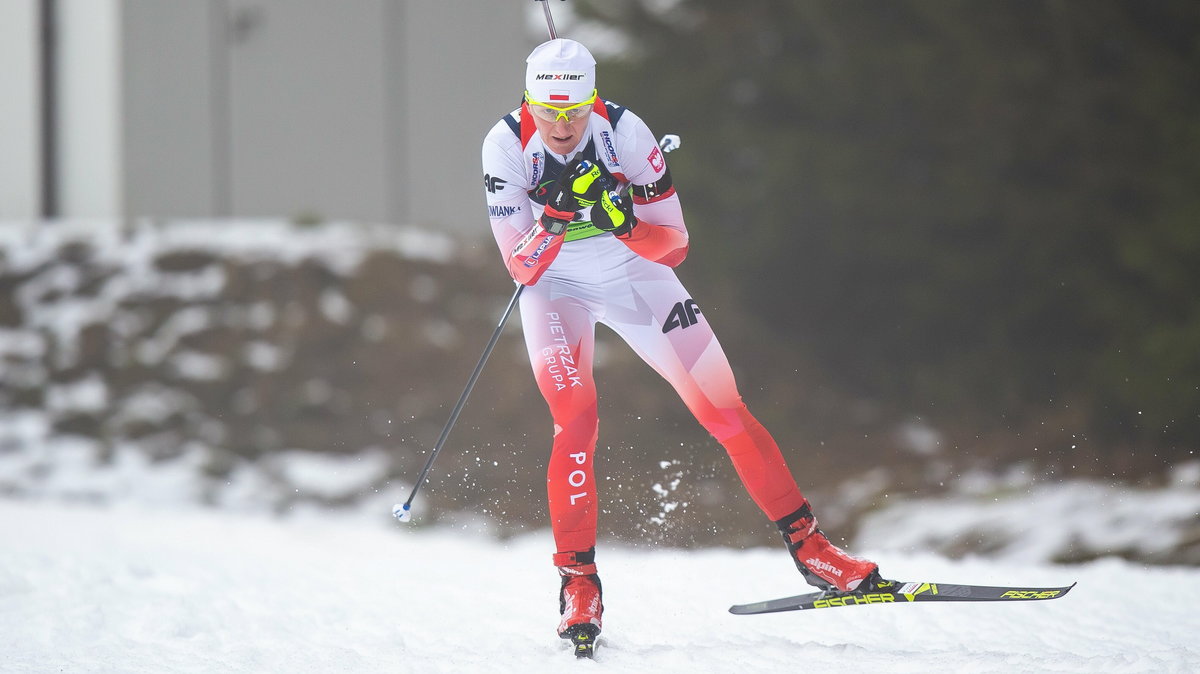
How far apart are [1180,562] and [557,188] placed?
6798 millimetres

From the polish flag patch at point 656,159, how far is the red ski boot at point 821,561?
1478mm

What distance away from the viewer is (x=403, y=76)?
47.1ft

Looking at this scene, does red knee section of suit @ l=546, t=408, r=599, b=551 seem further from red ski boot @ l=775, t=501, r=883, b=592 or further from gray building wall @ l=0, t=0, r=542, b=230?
gray building wall @ l=0, t=0, r=542, b=230

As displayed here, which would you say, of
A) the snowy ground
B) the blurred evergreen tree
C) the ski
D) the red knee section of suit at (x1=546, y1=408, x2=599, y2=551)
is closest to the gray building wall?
the blurred evergreen tree

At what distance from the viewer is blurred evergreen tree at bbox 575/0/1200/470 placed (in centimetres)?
1011

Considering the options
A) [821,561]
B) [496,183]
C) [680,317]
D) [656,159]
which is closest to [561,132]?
[496,183]

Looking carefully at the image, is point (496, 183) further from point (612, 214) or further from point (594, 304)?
point (594, 304)

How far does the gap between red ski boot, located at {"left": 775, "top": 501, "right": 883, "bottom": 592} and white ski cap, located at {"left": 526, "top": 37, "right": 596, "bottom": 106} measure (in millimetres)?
1855

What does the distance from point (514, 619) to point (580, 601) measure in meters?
1.00

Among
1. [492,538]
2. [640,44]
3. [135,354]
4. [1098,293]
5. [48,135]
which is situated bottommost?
[492,538]

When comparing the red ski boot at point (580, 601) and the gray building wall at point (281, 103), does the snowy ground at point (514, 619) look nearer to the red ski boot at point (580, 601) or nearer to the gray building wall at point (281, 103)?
the red ski boot at point (580, 601)

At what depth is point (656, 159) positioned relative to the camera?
14.7ft

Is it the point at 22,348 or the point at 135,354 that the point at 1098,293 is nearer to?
the point at 135,354

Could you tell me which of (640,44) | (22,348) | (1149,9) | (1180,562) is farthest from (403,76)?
(1180,562)
